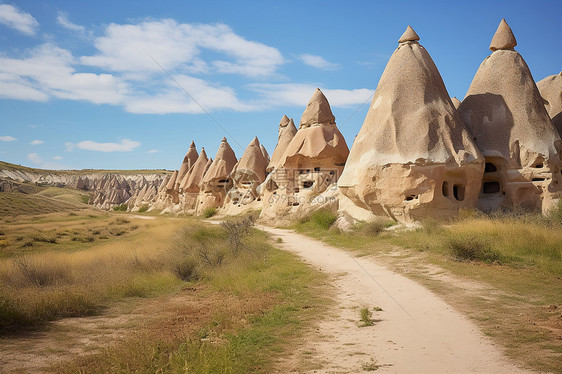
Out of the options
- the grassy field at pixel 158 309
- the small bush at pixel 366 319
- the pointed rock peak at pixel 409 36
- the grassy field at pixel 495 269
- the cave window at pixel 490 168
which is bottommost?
the grassy field at pixel 158 309

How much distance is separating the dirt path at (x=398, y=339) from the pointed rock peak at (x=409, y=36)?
467 inches

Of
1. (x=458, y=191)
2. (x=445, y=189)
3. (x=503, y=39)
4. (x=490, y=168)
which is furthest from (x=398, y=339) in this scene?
(x=503, y=39)

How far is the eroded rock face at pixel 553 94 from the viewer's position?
54.6 feet

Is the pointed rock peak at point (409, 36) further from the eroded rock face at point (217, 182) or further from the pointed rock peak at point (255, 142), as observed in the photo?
the eroded rock face at point (217, 182)

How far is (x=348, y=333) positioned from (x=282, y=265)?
14.6 feet

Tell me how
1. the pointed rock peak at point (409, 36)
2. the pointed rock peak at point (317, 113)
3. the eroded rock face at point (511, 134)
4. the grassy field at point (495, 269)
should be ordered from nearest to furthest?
the grassy field at point (495, 269), the eroded rock face at point (511, 134), the pointed rock peak at point (409, 36), the pointed rock peak at point (317, 113)

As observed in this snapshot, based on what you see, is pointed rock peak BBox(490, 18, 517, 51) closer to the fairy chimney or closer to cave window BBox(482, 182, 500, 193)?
cave window BBox(482, 182, 500, 193)

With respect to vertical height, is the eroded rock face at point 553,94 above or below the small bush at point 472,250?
above

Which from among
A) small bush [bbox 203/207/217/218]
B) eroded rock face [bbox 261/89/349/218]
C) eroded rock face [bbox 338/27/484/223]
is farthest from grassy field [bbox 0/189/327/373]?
small bush [bbox 203/207/217/218]

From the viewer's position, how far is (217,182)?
3247 centimetres

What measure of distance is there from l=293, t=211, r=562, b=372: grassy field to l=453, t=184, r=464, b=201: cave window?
102 centimetres

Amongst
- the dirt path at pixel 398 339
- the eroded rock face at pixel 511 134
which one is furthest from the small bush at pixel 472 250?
the eroded rock face at pixel 511 134

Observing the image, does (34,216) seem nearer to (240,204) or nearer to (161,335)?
(240,204)

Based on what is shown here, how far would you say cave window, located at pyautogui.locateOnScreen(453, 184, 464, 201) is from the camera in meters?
13.8
